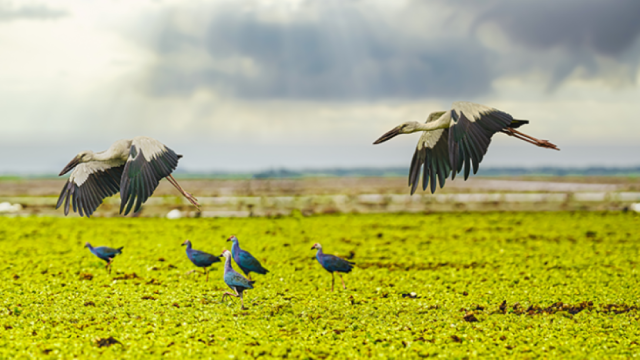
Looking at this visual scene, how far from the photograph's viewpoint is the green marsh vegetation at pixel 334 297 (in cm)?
738

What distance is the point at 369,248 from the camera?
16.3 meters

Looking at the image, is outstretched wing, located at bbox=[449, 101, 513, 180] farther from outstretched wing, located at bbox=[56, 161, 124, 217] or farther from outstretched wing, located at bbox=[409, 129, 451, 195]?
outstretched wing, located at bbox=[56, 161, 124, 217]

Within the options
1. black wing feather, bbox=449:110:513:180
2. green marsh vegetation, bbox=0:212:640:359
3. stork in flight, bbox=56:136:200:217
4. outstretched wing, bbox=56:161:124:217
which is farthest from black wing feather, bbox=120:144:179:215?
black wing feather, bbox=449:110:513:180

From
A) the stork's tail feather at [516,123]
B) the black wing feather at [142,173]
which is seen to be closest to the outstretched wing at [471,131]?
the stork's tail feather at [516,123]

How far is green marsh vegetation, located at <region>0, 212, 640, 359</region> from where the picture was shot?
24.2 feet

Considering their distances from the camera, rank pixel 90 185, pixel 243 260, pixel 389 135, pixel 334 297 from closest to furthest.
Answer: pixel 389 135
pixel 90 185
pixel 243 260
pixel 334 297

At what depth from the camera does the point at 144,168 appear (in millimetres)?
6020

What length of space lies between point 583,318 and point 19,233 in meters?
17.8

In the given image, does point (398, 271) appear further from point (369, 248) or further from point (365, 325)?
point (365, 325)

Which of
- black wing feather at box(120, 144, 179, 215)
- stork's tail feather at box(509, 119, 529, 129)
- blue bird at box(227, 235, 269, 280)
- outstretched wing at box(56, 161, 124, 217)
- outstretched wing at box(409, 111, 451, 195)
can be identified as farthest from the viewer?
blue bird at box(227, 235, 269, 280)

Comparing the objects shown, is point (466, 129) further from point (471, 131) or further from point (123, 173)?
point (123, 173)

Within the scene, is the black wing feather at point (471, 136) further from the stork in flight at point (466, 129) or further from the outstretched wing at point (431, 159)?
the outstretched wing at point (431, 159)

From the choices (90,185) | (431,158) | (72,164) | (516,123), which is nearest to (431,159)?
(431,158)

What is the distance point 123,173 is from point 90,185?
62.9 inches
